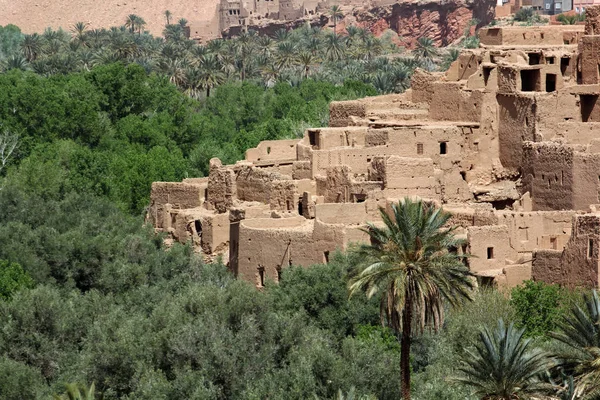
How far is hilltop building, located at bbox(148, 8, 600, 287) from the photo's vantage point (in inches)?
1864

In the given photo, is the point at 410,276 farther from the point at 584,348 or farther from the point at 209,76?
the point at 209,76

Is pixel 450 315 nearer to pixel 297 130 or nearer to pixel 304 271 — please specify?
pixel 304 271

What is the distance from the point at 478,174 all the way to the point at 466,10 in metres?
92.9

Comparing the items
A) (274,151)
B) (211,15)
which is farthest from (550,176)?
(211,15)

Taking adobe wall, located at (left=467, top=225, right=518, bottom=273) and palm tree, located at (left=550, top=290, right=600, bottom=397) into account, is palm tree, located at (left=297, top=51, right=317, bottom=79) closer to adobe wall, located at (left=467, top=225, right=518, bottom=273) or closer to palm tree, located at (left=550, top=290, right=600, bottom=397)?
adobe wall, located at (left=467, top=225, right=518, bottom=273)

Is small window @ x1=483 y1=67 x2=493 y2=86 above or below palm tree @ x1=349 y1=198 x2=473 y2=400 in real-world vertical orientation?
above

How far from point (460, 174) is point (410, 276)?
1553cm

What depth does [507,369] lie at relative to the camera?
1401 inches

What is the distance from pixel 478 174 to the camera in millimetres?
53500

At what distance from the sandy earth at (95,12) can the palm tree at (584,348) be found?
14755cm

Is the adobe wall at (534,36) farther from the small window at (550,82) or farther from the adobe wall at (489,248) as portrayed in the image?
the adobe wall at (489,248)

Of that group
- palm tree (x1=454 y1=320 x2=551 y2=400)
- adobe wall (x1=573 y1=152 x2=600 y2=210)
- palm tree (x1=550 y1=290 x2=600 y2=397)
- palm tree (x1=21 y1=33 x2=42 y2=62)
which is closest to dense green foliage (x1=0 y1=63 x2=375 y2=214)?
palm tree (x1=21 y1=33 x2=42 y2=62)

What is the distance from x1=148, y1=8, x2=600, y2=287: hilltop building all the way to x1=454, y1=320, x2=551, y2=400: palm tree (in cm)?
870

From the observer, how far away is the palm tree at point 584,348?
35.0 m
